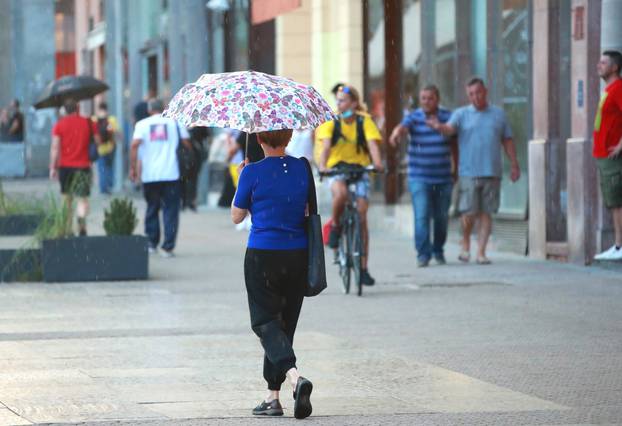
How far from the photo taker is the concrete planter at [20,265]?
15.3m

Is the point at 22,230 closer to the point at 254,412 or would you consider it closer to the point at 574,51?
the point at 574,51

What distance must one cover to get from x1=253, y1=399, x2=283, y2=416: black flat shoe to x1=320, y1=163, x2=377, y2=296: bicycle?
18.9 ft

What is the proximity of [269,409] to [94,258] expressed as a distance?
7.61 m

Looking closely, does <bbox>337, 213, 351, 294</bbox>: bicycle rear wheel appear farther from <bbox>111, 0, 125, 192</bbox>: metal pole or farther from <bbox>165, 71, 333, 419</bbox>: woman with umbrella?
<bbox>111, 0, 125, 192</bbox>: metal pole

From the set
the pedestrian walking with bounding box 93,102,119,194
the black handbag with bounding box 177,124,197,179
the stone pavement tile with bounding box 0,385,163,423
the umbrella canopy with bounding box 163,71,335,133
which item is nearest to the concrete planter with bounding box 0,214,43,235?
the black handbag with bounding box 177,124,197,179

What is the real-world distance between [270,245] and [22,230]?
10074mm

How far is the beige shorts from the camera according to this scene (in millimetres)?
16906

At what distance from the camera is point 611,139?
15414mm

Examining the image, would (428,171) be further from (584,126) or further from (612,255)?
(612,255)

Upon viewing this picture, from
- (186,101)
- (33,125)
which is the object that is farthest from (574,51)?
(33,125)

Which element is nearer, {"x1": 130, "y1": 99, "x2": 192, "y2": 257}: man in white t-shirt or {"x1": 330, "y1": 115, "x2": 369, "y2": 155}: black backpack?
{"x1": 330, "y1": 115, "x2": 369, "y2": 155}: black backpack

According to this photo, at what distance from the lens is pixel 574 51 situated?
54.2 feet

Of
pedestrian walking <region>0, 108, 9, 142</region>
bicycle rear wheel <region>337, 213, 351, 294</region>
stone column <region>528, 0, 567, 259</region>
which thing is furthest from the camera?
pedestrian walking <region>0, 108, 9, 142</region>

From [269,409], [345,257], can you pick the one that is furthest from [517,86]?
[269,409]
